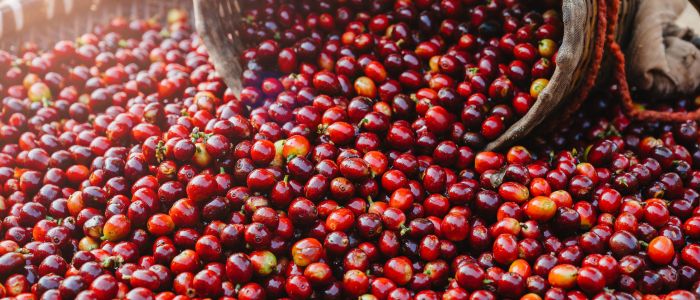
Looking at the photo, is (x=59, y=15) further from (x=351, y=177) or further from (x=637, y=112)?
(x=637, y=112)

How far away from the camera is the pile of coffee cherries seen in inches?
121

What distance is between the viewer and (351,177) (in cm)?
343

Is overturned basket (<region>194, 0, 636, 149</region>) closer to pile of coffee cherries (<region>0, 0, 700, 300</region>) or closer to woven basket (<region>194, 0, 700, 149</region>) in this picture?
woven basket (<region>194, 0, 700, 149</region>)

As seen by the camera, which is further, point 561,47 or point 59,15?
point 59,15

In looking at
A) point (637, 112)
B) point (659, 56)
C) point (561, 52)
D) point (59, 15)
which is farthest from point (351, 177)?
point (59, 15)

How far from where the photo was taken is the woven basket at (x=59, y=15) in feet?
17.0

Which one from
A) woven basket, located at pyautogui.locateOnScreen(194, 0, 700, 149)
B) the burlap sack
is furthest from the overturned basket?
the burlap sack

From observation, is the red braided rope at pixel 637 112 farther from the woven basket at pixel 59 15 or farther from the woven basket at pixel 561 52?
the woven basket at pixel 59 15

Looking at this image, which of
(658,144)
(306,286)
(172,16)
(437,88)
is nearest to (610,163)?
(658,144)

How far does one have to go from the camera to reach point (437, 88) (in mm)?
4023

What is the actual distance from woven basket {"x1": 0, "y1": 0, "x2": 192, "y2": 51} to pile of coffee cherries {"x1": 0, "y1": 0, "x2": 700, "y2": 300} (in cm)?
86

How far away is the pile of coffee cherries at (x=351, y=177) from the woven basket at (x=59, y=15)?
86cm

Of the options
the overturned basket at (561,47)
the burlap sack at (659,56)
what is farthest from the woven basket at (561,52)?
the burlap sack at (659,56)

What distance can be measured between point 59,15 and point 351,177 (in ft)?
12.4
